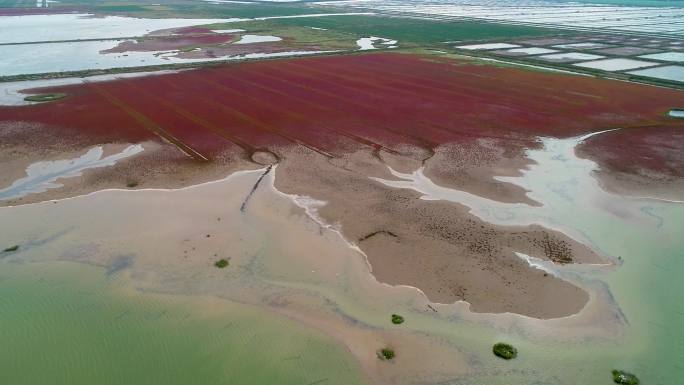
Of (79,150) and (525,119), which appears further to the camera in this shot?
(525,119)

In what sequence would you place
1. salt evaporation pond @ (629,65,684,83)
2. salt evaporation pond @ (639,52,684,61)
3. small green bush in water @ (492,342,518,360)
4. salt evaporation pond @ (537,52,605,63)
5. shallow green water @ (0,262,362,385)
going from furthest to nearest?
salt evaporation pond @ (639,52,684,61), salt evaporation pond @ (537,52,605,63), salt evaporation pond @ (629,65,684,83), small green bush in water @ (492,342,518,360), shallow green water @ (0,262,362,385)

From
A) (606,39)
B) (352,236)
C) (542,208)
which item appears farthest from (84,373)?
(606,39)

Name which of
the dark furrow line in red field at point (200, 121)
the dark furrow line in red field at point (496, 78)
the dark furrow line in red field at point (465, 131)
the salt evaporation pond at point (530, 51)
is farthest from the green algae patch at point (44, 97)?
the salt evaporation pond at point (530, 51)

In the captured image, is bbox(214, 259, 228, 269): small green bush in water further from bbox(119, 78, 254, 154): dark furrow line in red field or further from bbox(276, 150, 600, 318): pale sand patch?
bbox(119, 78, 254, 154): dark furrow line in red field

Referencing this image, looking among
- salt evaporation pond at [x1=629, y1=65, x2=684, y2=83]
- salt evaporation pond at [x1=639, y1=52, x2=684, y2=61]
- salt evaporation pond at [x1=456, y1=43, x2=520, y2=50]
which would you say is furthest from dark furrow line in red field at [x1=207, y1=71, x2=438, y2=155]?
salt evaporation pond at [x1=639, y1=52, x2=684, y2=61]

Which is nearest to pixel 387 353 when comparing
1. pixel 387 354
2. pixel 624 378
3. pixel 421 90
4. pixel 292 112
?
pixel 387 354

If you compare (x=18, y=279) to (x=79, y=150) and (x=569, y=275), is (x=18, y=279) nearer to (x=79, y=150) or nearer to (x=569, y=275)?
(x=79, y=150)

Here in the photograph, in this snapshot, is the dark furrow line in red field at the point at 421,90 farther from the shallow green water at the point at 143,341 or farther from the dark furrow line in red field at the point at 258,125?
the shallow green water at the point at 143,341
